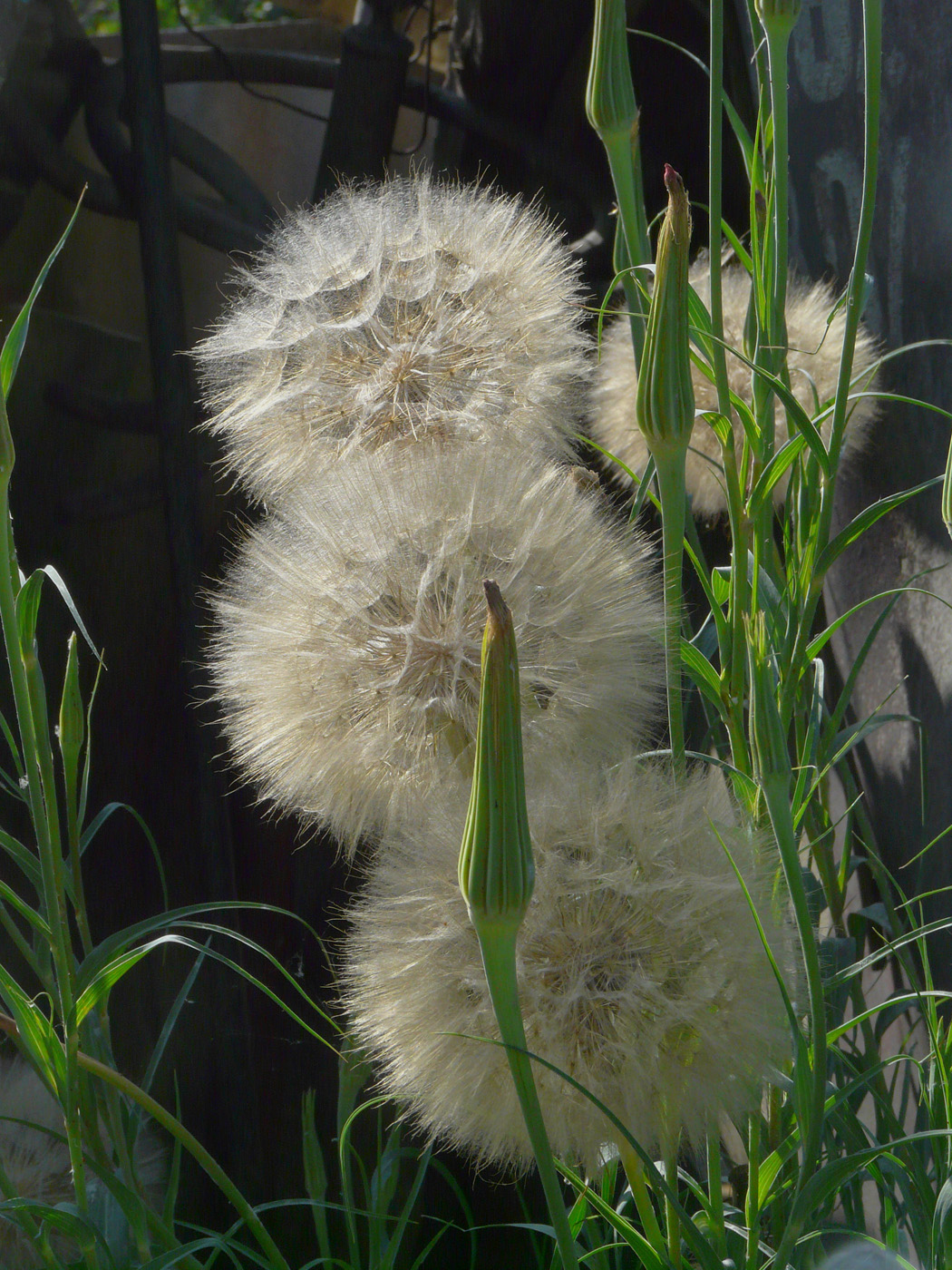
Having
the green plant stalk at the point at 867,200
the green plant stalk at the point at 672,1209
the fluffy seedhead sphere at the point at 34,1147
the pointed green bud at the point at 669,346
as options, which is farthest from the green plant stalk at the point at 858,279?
the fluffy seedhead sphere at the point at 34,1147

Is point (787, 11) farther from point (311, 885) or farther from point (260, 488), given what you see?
point (311, 885)

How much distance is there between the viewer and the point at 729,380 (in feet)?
3.76

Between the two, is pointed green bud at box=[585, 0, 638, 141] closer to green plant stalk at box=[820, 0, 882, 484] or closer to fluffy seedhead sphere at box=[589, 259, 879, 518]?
green plant stalk at box=[820, 0, 882, 484]

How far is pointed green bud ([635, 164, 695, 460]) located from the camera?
0.48 meters

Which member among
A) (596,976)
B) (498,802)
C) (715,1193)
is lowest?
(715,1193)

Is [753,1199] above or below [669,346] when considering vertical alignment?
below

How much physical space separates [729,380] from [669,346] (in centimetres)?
67

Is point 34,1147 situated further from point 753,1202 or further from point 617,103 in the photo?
point 617,103

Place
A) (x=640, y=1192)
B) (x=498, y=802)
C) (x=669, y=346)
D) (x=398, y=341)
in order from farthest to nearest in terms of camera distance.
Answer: (x=398, y=341), (x=640, y=1192), (x=669, y=346), (x=498, y=802)

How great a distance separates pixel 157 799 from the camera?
137 cm

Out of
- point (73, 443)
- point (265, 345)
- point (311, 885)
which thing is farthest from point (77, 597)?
point (265, 345)

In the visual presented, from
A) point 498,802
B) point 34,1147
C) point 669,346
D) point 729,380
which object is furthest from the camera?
point 729,380

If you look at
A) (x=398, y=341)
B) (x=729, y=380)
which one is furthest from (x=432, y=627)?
(x=729, y=380)

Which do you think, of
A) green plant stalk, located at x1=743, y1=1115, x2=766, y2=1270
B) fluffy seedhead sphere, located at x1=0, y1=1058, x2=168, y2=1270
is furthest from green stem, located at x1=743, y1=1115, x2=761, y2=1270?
fluffy seedhead sphere, located at x1=0, y1=1058, x2=168, y2=1270
